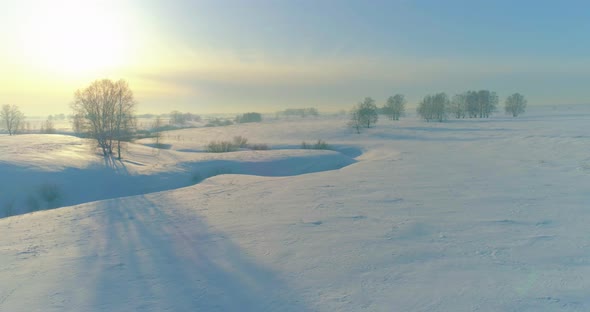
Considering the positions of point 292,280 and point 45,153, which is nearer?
point 292,280

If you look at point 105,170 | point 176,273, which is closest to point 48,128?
point 105,170

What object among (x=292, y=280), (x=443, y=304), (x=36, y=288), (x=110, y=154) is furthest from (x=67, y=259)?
(x=110, y=154)

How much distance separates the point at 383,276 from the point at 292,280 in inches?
78.6

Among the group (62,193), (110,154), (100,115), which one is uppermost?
(100,115)

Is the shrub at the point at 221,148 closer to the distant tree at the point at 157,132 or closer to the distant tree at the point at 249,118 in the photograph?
the distant tree at the point at 157,132

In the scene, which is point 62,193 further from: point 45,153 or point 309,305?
point 309,305

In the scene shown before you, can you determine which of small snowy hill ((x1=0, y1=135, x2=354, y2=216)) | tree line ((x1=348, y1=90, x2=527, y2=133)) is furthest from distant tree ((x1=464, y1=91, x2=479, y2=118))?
small snowy hill ((x1=0, y1=135, x2=354, y2=216))

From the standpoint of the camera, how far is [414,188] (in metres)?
16.1

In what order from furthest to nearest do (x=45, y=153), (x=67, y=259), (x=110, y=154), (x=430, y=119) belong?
(x=430, y=119) < (x=110, y=154) < (x=45, y=153) < (x=67, y=259)

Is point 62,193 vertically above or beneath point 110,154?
beneath

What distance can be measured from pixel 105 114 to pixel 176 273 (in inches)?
1243

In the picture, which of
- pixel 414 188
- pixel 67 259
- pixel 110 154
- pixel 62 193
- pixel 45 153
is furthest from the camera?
pixel 110 154

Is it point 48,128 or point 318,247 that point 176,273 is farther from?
point 48,128

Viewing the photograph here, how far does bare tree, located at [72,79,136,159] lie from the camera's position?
33.0 meters
